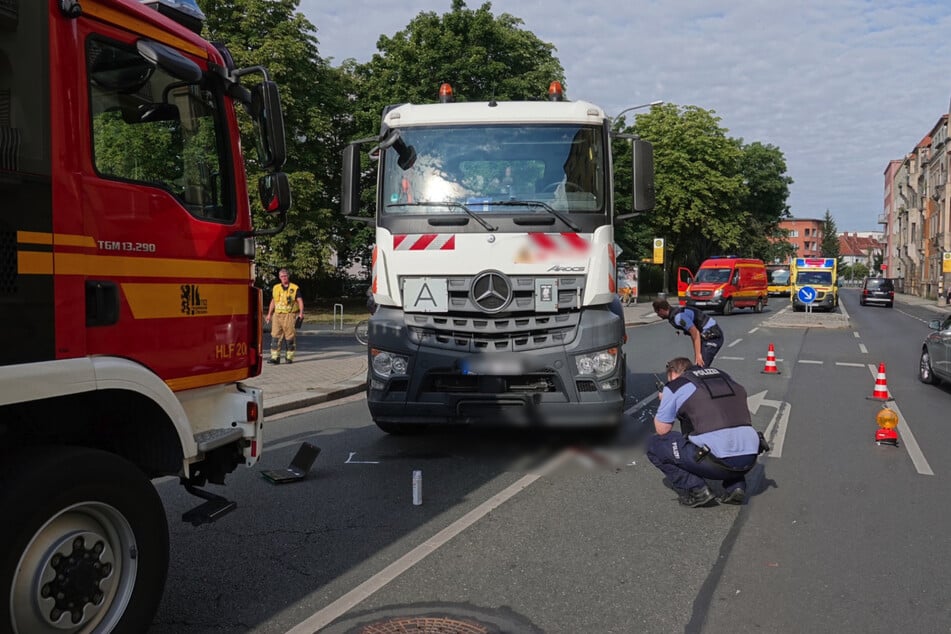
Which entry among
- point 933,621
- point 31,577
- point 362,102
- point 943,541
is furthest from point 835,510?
point 362,102

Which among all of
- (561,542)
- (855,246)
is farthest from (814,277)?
(855,246)

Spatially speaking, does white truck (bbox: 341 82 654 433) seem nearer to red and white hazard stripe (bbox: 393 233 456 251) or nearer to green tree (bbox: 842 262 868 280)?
red and white hazard stripe (bbox: 393 233 456 251)

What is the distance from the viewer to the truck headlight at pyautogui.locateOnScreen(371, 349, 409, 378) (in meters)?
6.70

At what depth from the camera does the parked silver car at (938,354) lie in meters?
11.4

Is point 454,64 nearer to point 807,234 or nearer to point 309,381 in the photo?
point 309,381

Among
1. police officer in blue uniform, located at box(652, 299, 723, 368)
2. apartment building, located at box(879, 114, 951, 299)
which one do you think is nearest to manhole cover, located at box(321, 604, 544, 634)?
police officer in blue uniform, located at box(652, 299, 723, 368)

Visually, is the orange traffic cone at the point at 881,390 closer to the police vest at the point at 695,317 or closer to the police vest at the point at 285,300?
the police vest at the point at 695,317

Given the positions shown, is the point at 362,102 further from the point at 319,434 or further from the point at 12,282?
the point at 12,282

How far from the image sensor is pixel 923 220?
3014 inches

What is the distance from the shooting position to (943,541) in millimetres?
4859

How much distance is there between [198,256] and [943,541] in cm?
473

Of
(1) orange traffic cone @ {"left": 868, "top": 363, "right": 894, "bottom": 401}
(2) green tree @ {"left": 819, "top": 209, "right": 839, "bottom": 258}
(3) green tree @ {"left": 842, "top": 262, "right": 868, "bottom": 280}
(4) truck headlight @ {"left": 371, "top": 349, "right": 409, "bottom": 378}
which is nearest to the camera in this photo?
(4) truck headlight @ {"left": 371, "top": 349, "right": 409, "bottom": 378}

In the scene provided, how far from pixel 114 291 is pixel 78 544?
1019mm

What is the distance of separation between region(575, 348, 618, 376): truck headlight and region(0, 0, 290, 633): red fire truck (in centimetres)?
309
